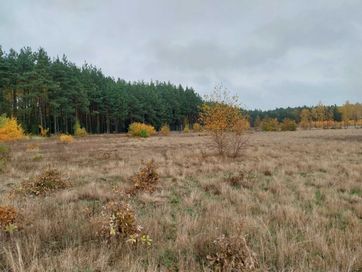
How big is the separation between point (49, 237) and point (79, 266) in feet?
4.59

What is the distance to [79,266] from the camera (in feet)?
11.5

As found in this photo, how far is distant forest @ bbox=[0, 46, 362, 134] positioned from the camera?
51.5m

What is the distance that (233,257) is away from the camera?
139 inches

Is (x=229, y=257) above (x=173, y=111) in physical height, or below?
below

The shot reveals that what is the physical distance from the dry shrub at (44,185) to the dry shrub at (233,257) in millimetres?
6231

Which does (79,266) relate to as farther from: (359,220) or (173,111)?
(173,111)

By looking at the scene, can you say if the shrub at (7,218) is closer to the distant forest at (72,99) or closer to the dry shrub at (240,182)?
the dry shrub at (240,182)

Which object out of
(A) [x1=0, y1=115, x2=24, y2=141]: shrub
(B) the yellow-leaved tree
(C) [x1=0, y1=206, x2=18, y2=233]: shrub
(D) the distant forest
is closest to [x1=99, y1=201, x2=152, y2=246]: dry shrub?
(C) [x1=0, y1=206, x2=18, y2=233]: shrub

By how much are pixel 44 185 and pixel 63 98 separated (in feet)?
159

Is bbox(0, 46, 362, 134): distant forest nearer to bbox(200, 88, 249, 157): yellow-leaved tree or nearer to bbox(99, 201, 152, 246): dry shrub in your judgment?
bbox(200, 88, 249, 157): yellow-leaved tree

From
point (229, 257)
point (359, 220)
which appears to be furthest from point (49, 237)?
point (359, 220)

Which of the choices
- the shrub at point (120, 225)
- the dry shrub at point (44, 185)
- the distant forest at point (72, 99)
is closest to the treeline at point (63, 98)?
the distant forest at point (72, 99)

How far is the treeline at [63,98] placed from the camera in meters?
51.2

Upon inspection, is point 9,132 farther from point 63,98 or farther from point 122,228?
point 122,228
